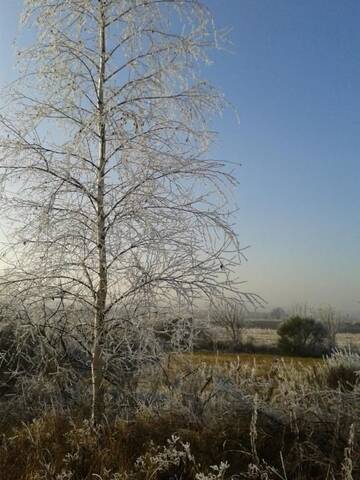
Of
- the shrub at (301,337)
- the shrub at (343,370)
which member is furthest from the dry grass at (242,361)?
the shrub at (301,337)

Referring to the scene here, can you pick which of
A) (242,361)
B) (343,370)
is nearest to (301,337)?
(242,361)

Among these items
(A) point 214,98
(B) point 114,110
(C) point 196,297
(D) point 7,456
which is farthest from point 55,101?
(D) point 7,456

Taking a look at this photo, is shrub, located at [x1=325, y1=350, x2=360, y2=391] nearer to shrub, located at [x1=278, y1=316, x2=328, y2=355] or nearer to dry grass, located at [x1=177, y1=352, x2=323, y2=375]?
dry grass, located at [x1=177, y1=352, x2=323, y2=375]

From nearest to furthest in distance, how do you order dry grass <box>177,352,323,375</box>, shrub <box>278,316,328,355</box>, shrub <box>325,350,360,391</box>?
dry grass <box>177,352,323,375</box> → shrub <box>325,350,360,391</box> → shrub <box>278,316,328,355</box>

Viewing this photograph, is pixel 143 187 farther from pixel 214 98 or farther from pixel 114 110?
pixel 214 98

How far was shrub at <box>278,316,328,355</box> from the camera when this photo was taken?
99.1 feet

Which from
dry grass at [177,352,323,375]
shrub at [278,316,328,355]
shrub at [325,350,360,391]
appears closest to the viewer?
dry grass at [177,352,323,375]

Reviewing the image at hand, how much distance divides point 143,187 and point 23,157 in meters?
1.48

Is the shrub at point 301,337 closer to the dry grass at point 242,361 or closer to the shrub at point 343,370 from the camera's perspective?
the dry grass at point 242,361

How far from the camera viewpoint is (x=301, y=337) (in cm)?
3047

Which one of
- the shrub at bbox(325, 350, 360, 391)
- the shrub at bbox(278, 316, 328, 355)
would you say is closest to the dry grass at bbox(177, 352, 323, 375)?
the shrub at bbox(325, 350, 360, 391)

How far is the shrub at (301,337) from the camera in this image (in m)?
30.2

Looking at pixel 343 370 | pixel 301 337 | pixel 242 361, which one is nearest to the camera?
pixel 343 370

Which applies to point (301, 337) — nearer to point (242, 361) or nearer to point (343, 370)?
point (242, 361)
